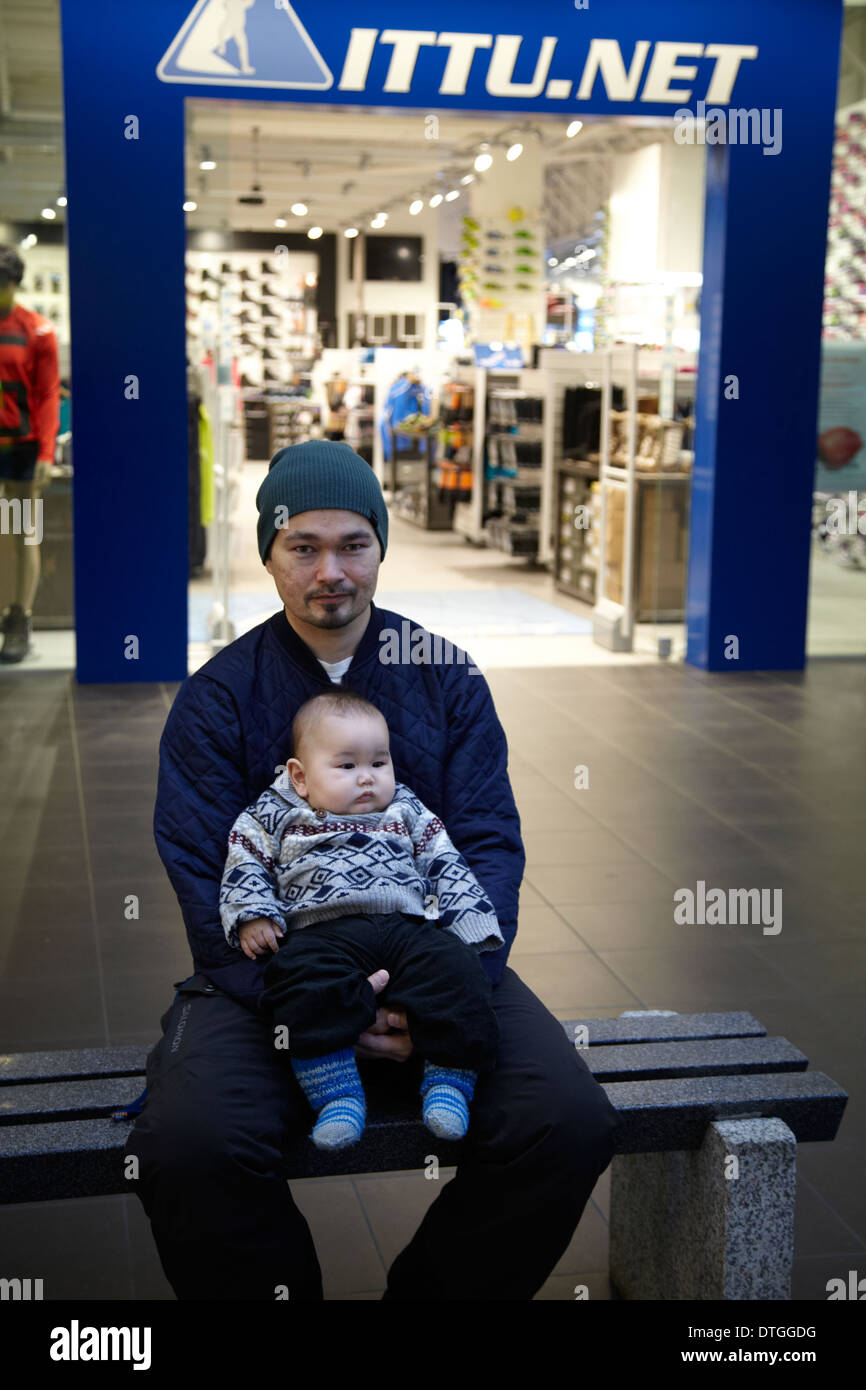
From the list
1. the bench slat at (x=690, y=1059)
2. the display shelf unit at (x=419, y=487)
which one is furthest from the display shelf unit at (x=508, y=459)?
the bench slat at (x=690, y=1059)

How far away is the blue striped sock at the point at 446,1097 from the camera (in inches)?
74.6

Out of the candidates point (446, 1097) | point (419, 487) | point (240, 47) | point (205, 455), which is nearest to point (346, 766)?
point (446, 1097)

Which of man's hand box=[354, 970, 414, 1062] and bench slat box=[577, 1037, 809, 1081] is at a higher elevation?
man's hand box=[354, 970, 414, 1062]

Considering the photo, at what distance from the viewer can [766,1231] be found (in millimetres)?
2092

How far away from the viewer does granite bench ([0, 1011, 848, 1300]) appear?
6.46ft

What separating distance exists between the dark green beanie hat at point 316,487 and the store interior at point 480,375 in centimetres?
505

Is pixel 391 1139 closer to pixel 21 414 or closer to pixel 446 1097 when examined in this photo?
pixel 446 1097

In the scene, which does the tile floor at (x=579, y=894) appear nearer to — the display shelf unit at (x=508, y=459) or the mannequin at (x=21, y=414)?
the mannequin at (x=21, y=414)

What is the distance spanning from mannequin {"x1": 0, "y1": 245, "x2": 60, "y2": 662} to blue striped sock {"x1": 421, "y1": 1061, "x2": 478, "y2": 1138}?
605 cm

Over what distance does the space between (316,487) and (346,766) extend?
1.41ft

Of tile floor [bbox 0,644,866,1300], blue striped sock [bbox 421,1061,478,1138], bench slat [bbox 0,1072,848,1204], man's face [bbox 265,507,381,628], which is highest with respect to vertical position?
man's face [bbox 265,507,381,628]

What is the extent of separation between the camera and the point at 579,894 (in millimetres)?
4363

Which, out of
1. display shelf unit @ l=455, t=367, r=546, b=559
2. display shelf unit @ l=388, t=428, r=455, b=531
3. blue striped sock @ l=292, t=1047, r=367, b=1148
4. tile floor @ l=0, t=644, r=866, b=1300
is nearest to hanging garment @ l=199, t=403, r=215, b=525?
tile floor @ l=0, t=644, r=866, b=1300

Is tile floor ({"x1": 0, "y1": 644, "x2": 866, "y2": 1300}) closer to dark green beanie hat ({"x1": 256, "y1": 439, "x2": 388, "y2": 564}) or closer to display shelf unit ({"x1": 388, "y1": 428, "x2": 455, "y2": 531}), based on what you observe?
dark green beanie hat ({"x1": 256, "y1": 439, "x2": 388, "y2": 564})
